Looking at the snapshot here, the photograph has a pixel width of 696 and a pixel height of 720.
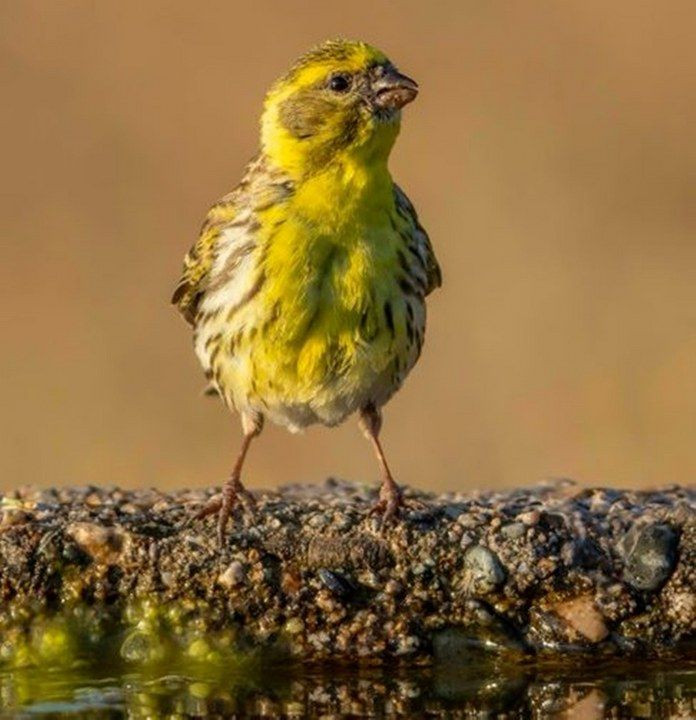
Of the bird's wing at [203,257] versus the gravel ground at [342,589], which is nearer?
the gravel ground at [342,589]

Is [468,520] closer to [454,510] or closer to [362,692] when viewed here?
[454,510]

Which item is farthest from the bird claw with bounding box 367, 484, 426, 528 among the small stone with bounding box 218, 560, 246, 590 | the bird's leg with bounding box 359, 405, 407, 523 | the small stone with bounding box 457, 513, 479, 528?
the small stone with bounding box 218, 560, 246, 590

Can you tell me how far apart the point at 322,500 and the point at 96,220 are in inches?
239

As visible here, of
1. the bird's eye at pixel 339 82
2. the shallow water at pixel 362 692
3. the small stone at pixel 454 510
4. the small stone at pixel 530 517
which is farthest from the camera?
the bird's eye at pixel 339 82

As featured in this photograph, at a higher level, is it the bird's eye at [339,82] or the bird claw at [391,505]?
the bird's eye at [339,82]

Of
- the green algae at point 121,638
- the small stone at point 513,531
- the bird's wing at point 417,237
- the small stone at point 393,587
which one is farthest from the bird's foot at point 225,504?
the bird's wing at point 417,237

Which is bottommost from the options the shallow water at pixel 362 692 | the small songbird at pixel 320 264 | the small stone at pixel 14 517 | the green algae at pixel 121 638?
the shallow water at pixel 362 692

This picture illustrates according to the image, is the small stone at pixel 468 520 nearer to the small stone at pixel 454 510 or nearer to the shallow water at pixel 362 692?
the small stone at pixel 454 510

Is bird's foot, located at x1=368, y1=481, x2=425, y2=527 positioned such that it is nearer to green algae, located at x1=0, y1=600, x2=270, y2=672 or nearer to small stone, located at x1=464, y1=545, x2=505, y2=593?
small stone, located at x1=464, y1=545, x2=505, y2=593

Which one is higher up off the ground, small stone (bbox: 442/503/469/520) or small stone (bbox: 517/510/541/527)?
small stone (bbox: 442/503/469/520)

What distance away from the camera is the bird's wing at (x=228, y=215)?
830 cm

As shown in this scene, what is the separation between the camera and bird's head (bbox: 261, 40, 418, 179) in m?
8.30

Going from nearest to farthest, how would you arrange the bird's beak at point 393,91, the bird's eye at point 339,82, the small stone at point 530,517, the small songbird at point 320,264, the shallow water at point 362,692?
the shallow water at point 362,692 → the small stone at point 530,517 → the small songbird at point 320,264 → the bird's beak at point 393,91 → the bird's eye at point 339,82

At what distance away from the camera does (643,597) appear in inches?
294
